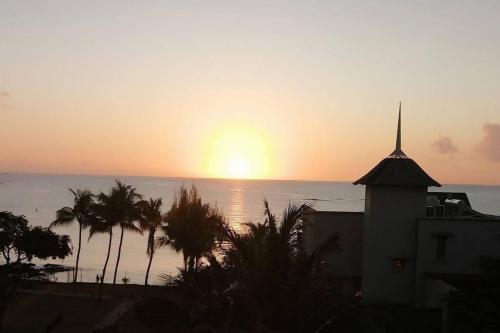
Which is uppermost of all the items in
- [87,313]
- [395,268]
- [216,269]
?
[216,269]

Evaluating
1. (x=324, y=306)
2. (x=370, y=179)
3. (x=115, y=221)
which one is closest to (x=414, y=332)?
(x=370, y=179)

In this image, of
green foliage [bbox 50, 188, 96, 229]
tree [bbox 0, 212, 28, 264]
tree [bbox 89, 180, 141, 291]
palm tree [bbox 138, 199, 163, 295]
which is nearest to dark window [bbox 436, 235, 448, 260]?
tree [bbox 0, 212, 28, 264]

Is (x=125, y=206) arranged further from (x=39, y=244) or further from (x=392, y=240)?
(x=392, y=240)

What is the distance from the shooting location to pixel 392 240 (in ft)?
91.9

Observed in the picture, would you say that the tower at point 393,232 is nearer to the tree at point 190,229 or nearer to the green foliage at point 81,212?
the tree at point 190,229

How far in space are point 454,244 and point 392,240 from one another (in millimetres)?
3033

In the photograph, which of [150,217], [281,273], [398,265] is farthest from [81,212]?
[281,273]

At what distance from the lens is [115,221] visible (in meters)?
43.2

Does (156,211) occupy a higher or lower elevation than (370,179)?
lower

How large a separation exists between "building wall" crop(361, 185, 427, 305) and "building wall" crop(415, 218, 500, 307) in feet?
1.74

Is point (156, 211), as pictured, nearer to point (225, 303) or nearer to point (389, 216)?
point (389, 216)

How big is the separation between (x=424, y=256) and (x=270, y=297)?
60.7 ft

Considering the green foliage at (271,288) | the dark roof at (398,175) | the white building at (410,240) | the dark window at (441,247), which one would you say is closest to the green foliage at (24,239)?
the white building at (410,240)

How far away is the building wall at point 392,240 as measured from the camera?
27906 mm
